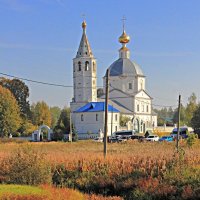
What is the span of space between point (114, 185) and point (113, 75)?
68.2 m

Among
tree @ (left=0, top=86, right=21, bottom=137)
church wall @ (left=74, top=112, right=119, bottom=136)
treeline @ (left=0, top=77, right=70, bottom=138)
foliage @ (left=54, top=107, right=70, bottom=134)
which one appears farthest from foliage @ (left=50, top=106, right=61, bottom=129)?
tree @ (left=0, top=86, right=21, bottom=137)

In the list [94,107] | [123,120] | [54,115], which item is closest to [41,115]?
[94,107]

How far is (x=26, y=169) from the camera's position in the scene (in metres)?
19.8

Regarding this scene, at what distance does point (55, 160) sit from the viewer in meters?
22.9

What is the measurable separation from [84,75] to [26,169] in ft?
197

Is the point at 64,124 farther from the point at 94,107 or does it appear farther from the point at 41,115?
the point at 41,115

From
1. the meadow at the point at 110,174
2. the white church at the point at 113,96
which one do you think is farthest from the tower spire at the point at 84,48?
the meadow at the point at 110,174

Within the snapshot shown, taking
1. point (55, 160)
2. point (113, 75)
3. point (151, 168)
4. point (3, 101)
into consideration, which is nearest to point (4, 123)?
point (3, 101)

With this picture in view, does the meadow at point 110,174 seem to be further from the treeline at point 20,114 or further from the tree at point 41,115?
the tree at point 41,115

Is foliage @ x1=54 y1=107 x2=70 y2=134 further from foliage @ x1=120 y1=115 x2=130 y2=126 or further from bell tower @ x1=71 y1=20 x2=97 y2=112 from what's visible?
foliage @ x1=120 y1=115 x2=130 y2=126

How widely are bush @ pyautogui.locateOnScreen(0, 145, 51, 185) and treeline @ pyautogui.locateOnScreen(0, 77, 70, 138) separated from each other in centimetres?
4410

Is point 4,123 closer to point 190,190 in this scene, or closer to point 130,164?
point 130,164

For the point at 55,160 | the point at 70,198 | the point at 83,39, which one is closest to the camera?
the point at 70,198

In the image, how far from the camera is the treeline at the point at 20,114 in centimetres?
6469
